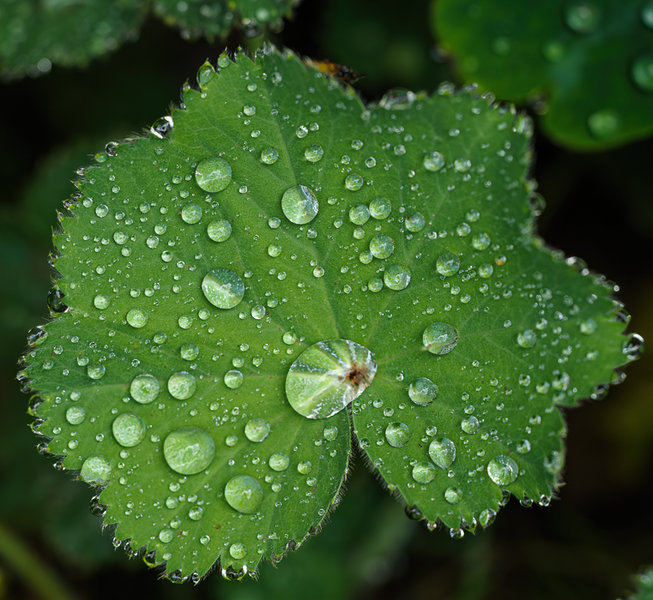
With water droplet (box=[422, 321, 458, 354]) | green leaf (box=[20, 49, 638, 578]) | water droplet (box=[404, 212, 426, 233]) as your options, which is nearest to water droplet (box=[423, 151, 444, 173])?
green leaf (box=[20, 49, 638, 578])

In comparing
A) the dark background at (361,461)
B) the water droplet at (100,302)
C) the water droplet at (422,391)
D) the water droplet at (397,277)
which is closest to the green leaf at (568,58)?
the dark background at (361,461)

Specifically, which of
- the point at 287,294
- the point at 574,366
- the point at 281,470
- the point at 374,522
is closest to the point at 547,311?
the point at 574,366

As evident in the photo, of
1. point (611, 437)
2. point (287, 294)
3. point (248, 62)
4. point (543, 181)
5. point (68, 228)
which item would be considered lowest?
point (611, 437)

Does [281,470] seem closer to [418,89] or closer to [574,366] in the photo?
[574,366]

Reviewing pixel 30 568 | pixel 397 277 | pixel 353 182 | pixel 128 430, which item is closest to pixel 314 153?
pixel 353 182

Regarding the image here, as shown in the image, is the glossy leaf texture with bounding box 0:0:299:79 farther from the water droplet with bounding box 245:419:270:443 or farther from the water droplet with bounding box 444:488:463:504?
the water droplet with bounding box 444:488:463:504

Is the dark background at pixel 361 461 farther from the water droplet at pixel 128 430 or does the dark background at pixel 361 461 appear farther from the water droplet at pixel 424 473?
the water droplet at pixel 128 430
